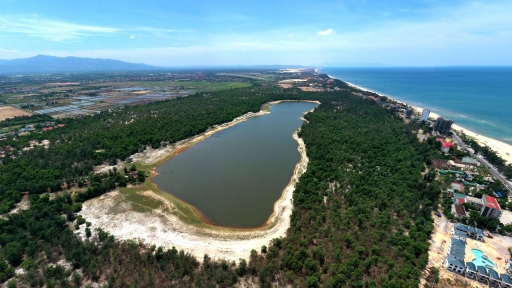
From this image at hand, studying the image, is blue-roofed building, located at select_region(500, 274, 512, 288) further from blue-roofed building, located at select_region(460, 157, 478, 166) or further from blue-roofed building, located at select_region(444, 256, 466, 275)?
blue-roofed building, located at select_region(460, 157, 478, 166)

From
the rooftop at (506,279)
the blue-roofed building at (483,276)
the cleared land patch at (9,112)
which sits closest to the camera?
the rooftop at (506,279)

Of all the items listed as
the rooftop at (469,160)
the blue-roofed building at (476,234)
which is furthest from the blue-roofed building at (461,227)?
the rooftop at (469,160)

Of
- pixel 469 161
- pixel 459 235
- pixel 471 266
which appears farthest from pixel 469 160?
pixel 471 266

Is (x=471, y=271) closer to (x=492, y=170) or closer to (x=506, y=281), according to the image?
(x=506, y=281)

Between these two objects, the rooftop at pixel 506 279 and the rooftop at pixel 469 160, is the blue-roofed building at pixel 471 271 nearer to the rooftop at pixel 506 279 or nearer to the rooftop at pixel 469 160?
the rooftop at pixel 506 279

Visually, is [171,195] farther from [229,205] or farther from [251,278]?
[251,278]
